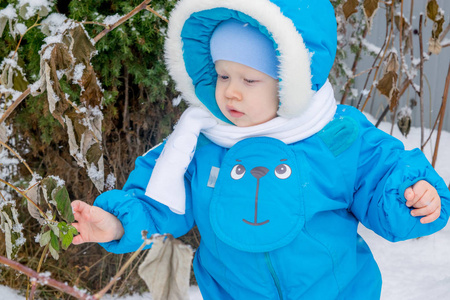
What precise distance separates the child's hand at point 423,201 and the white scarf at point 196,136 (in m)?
0.30

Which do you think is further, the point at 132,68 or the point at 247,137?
the point at 132,68

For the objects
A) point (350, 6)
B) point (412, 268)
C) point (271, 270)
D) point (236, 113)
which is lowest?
point (412, 268)

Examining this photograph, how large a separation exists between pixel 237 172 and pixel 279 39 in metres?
0.37

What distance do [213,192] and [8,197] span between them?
3.61 ft

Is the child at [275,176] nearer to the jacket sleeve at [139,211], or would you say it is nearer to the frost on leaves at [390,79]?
the jacket sleeve at [139,211]

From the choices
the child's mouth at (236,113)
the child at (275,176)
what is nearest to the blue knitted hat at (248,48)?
the child at (275,176)

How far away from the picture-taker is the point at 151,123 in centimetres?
227

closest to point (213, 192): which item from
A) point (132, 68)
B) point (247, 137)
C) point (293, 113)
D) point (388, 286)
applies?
point (247, 137)

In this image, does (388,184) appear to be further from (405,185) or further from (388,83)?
(388,83)

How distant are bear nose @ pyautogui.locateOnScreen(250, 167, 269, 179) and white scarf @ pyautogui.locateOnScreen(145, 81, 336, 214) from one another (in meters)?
0.10

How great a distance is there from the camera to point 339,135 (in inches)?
57.2

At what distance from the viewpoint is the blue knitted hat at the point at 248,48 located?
54.2 inches

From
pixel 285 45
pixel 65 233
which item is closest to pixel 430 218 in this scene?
pixel 285 45

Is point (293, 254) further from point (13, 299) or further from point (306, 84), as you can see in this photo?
point (13, 299)
